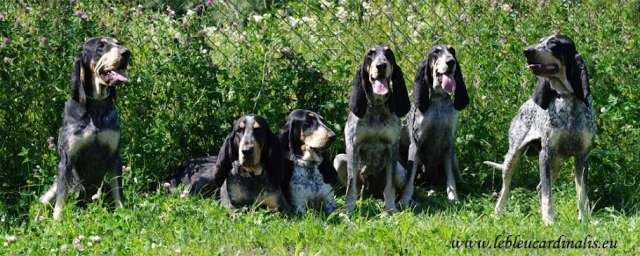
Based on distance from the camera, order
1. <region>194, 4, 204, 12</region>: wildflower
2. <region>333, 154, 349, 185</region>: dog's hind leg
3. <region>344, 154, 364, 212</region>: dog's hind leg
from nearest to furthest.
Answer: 1. <region>344, 154, 364, 212</region>: dog's hind leg
2. <region>333, 154, 349, 185</region>: dog's hind leg
3. <region>194, 4, 204, 12</region>: wildflower

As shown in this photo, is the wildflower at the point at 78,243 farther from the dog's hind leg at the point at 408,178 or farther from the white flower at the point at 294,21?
the white flower at the point at 294,21

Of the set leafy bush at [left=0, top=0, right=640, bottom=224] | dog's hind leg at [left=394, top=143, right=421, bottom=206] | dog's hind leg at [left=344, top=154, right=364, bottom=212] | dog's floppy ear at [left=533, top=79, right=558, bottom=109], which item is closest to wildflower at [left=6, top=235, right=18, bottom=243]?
leafy bush at [left=0, top=0, right=640, bottom=224]

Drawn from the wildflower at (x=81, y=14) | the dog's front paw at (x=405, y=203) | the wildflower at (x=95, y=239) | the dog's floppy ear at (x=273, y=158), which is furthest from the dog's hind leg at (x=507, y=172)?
the wildflower at (x=81, y=14)

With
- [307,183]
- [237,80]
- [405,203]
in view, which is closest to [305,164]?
[307,183]

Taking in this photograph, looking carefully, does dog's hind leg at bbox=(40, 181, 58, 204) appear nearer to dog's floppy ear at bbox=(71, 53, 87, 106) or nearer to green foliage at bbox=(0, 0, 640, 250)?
green foliage at bbox=(0, 0, 640, 250)

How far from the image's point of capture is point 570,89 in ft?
25.6

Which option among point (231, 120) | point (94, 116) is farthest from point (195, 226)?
point (231, 120)

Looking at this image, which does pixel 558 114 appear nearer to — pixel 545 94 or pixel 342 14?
pixel 545 94

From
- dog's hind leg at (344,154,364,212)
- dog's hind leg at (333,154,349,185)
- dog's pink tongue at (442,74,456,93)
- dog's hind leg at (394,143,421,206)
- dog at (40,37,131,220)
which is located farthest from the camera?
dog's hind leg at (333,154,349,185)


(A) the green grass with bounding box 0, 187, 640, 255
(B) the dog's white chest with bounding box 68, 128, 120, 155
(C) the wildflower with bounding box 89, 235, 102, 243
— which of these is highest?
(B) the dog's white chest with bounding box 68, 128, 120, 155

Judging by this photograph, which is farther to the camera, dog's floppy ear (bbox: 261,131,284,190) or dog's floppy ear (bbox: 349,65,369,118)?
dog's floppy ear (bbox: 349,65,369,118)

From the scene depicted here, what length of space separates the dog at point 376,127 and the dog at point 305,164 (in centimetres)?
29

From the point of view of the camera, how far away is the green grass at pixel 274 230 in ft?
23.0

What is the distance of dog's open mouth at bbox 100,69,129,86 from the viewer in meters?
7.73
